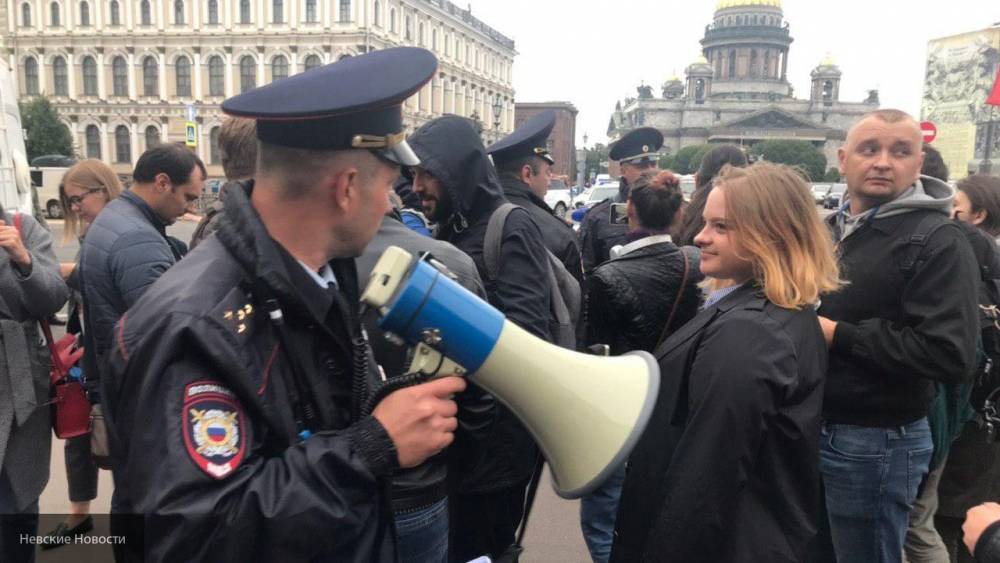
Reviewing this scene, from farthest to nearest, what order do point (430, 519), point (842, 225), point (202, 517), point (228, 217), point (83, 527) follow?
point (83, 527), point (842, 225), point (430, 519), point (228, 217), point (202, 517)

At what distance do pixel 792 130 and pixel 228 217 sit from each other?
85.8m

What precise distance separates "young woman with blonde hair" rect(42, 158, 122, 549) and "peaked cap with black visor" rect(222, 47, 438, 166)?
2753mm

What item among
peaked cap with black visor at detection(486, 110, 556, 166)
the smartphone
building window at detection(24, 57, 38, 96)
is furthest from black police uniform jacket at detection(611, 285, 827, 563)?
building window at detection(24, 57, 38, 96)

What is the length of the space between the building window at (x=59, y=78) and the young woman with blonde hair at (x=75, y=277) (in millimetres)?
58926

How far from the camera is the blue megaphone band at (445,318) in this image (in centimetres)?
137

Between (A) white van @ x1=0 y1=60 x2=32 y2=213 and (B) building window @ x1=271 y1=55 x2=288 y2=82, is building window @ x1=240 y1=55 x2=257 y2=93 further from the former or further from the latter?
(A) white van @ x1=0 y1=60 x2=32 y2=213

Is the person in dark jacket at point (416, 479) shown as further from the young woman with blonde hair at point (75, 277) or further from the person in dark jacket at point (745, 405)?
the young woman with blonde hair at point (75, 277)

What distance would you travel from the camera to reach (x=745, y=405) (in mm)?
1830

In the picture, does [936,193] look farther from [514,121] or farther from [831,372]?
[514,121]

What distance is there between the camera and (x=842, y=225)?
9.53 ft

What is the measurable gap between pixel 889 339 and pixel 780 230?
24.6 inches

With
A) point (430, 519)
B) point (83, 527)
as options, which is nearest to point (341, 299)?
point (430, 519)

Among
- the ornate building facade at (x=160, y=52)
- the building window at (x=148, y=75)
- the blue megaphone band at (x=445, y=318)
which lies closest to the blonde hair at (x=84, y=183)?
the blue megaphone band at (x=445, y=318)

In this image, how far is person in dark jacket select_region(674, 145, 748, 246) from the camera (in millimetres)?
3656
